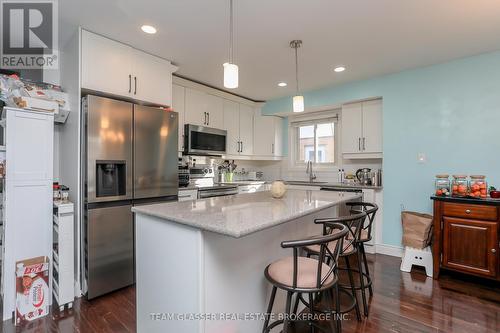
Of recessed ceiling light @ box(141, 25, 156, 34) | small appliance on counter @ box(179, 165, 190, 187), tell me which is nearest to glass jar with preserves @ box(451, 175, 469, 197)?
small appliance on counter @ box(179, 165, 190, 187)

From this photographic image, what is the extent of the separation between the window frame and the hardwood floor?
230 centimetres

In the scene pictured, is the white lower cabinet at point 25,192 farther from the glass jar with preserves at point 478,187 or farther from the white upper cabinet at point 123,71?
the glass jar with preserves at point 478,187

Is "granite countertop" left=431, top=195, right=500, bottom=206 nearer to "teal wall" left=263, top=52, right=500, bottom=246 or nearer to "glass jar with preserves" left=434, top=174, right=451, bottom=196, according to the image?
"glass jar with preserves" left=434, top=174, right=451, bottom=196

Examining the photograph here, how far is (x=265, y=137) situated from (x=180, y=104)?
6.24 ft

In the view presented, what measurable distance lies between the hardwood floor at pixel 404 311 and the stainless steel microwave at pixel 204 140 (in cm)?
193

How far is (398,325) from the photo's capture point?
192 cm

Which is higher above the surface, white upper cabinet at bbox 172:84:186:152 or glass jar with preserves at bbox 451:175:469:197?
white upper cabinet at bbox 172:84:186:152

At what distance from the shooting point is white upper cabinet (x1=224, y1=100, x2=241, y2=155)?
438 centimetres

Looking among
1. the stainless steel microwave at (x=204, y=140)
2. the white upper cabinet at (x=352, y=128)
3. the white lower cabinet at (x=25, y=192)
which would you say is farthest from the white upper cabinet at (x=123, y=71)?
the white upper cabinet at (x=352, y=128)

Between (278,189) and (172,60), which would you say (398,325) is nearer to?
(278,189)

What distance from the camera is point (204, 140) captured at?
3816 mm

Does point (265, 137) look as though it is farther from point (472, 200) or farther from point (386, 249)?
point (472, 200)

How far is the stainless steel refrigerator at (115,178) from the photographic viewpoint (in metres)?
2.26

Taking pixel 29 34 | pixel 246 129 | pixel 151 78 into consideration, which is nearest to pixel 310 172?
pixel 246 129
